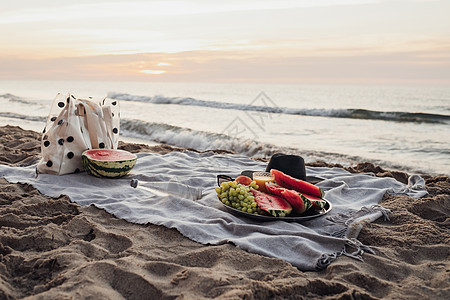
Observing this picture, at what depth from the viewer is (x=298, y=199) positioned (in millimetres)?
2961

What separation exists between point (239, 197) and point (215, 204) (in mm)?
476

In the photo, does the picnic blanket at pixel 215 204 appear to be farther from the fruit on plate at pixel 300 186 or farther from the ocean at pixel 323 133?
the ocean at pixel 323 133

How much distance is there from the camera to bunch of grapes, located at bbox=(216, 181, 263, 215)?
3010 mm

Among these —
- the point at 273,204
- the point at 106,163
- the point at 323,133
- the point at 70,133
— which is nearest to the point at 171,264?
the point at 273,204

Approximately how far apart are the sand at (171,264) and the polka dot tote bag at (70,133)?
863 mm

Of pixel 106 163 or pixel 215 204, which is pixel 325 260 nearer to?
pixel 215 204

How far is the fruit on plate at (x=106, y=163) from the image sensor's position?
13.2 feet

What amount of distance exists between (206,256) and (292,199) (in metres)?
0.89

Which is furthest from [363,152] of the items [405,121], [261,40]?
[261,40]

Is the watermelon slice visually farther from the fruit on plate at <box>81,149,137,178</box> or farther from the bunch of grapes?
the fruit on plate at <box>81,149,137,178</box>

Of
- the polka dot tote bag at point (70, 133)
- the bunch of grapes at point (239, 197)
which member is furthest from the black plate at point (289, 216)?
the polka dot tote bag at point (70, 133)

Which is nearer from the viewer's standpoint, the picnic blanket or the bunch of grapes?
the picnic blanket

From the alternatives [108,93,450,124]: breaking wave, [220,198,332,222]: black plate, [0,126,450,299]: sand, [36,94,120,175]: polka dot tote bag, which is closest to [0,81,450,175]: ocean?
[108,93,450,124]: breaking wave

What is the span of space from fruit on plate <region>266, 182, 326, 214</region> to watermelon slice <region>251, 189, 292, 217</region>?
0.05 meters
